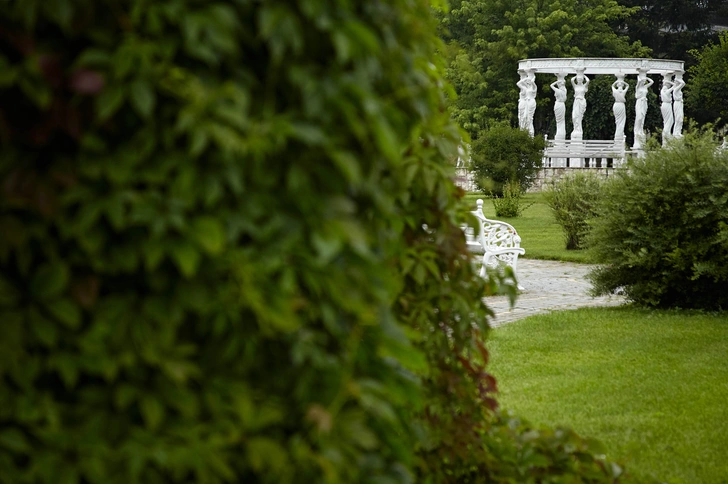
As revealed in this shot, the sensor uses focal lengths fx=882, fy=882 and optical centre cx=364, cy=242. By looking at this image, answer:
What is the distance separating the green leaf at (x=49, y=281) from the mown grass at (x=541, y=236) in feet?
30.3

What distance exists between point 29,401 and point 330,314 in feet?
1.64

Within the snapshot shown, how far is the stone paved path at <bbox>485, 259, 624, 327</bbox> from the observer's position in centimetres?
1012

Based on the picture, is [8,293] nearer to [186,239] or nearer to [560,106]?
[186,239]

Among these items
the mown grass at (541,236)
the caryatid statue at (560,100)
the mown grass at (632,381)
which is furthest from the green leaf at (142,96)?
the caryatid statue at (560,100)

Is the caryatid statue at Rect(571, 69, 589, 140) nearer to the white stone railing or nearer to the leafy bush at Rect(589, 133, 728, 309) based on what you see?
the white stone railing

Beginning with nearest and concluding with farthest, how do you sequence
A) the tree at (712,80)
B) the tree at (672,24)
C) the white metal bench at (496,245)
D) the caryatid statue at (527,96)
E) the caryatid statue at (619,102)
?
1. the white metal bench at (496,245)
2. the caryatid statue at (619,102)
3. the caryatid statue at (527,96)
4. the tree at (712,80)
5. the tree at (672,24)

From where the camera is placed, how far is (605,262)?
9.82 m

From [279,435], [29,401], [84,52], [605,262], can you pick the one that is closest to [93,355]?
[29,401]

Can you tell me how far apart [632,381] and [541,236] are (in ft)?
41.5

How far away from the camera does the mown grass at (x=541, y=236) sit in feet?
51.9

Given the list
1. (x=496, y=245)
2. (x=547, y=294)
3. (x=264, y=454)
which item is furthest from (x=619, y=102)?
(x=264, y=454)

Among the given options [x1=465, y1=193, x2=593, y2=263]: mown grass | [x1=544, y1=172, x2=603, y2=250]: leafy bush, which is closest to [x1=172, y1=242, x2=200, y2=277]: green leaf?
[x1=465, y1=193, x2=593, y2=263]: mown grass

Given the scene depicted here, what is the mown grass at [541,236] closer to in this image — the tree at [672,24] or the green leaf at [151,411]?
the green leaf at [151,411]

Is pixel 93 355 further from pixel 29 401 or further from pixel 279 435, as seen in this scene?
pixel 279 435
